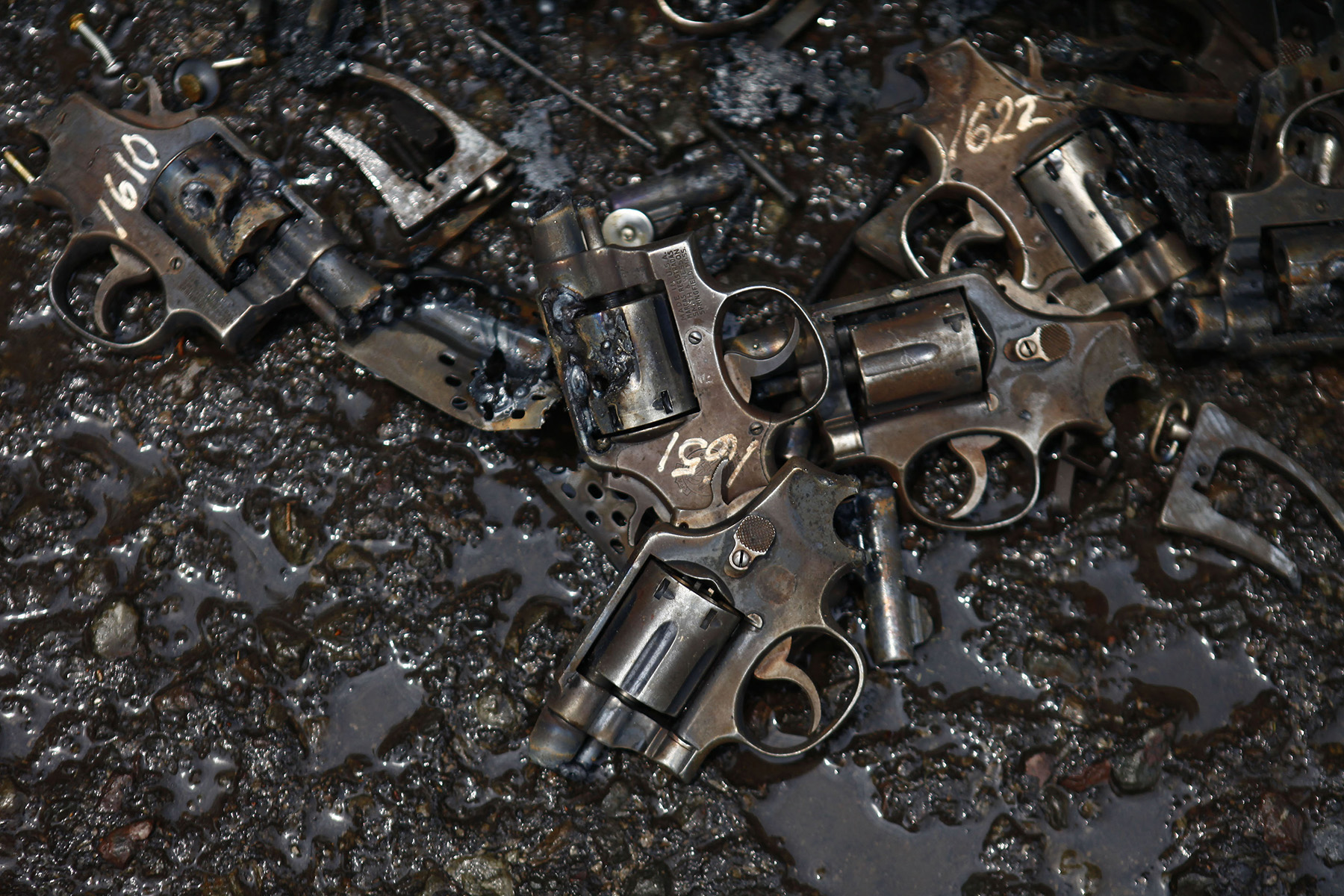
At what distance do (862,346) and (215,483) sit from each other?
1.87 meters

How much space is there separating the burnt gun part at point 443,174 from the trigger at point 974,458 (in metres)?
1.54

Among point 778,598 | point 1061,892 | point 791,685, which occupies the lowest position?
point 1061,892

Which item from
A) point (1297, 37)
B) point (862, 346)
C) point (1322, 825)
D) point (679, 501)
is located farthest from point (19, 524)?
Result: point (1297, 37)

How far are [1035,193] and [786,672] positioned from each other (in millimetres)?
1474

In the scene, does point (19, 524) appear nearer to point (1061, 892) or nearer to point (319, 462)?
point (319, 462)

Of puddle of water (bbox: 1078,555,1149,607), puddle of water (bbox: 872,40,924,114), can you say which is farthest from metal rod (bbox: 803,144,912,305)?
puddle of water (bbox: 1078,555,1149,607)

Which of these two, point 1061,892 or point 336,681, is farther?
point 336,681

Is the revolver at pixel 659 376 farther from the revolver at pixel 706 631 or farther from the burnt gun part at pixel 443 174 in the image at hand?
the burnt gun part at pixel 443 174

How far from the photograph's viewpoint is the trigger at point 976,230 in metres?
2.74

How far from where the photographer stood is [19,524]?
286 cm

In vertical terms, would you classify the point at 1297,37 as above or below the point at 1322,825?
above

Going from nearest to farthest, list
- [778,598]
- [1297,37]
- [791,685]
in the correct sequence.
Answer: [778,598], [791,685], [1297,37]

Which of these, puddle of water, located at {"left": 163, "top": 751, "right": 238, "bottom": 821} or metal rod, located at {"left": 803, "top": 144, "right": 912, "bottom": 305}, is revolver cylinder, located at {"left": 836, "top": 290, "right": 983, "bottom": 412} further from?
puddle of water, located at {"left": 163, "top": 751, "right": 238, "bottom": 821}

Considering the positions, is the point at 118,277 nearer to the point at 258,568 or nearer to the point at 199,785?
the point at 258,568
